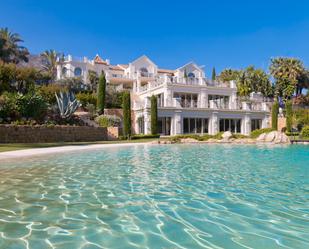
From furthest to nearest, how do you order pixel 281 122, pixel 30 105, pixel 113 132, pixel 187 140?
1. pixel 281 122
2. pixel 113 132
3. pixel 187 140
4. pixel 30 105

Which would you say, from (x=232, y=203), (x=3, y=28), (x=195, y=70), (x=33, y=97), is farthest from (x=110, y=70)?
(x=232, y=203)

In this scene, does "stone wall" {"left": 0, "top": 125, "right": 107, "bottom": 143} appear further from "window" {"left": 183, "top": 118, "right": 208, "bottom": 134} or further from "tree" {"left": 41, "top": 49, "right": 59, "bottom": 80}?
"tree" {"left": 41, "top": 49, "right": 59, "bottom": 80}

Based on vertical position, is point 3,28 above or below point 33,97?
above

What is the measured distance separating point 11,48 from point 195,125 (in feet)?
117

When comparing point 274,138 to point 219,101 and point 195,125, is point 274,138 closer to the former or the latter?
point 195,125

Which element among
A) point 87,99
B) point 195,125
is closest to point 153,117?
point 195,125

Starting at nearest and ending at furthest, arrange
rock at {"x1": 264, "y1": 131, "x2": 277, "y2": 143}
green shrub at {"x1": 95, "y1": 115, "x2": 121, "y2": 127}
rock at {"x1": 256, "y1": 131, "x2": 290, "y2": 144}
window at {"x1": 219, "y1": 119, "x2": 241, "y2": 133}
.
Result: rock at {"x1": 256, "y1": 131, "x2": 290, "y2": 144}, rock at {"x1": 264, "y1": 131, "x2": 277, "y2": 143}, green shrub at {"x1": 95, "y1": 115, "x2": 121, "y2": 127}, window at {"x1": 219, "y1": 119, "x2": 241, "y2": 133}

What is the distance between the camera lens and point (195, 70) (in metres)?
50.2

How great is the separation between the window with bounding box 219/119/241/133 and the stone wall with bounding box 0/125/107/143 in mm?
17033

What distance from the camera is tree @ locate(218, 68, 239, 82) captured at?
180ft

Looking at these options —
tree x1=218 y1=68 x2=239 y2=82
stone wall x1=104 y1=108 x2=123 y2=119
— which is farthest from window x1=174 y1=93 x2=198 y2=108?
tree x1=218 y1=68 x2=239 y2=82

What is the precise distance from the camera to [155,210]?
4.89 m

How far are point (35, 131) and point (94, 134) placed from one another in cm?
560

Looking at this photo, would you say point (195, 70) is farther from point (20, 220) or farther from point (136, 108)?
point (20, 220)
